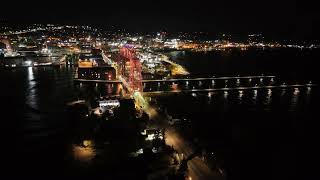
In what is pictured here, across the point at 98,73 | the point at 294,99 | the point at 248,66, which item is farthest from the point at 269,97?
the point at 248,66

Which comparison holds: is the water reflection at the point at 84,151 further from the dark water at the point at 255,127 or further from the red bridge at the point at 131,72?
the red bridge at the point at 131,72

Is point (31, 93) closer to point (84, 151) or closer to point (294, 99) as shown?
point (84, 151)

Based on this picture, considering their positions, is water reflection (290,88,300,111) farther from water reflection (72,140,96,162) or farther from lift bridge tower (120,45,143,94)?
water reflection (72,140,96,162)

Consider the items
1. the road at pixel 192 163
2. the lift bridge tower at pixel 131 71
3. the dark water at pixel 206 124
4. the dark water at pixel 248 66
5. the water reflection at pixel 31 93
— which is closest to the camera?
the road at pixel 192 163

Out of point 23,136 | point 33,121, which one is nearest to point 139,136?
point 23,136

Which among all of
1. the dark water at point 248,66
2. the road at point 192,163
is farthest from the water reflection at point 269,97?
the road at point 192,163

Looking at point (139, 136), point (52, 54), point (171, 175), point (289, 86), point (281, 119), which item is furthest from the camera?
point (52, 54)

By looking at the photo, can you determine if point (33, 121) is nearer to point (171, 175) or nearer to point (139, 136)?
point (139, 136)

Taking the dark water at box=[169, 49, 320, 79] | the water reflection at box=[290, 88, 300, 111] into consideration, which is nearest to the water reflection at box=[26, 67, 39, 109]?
the dark water at box=[169, 49, 320, 79]
